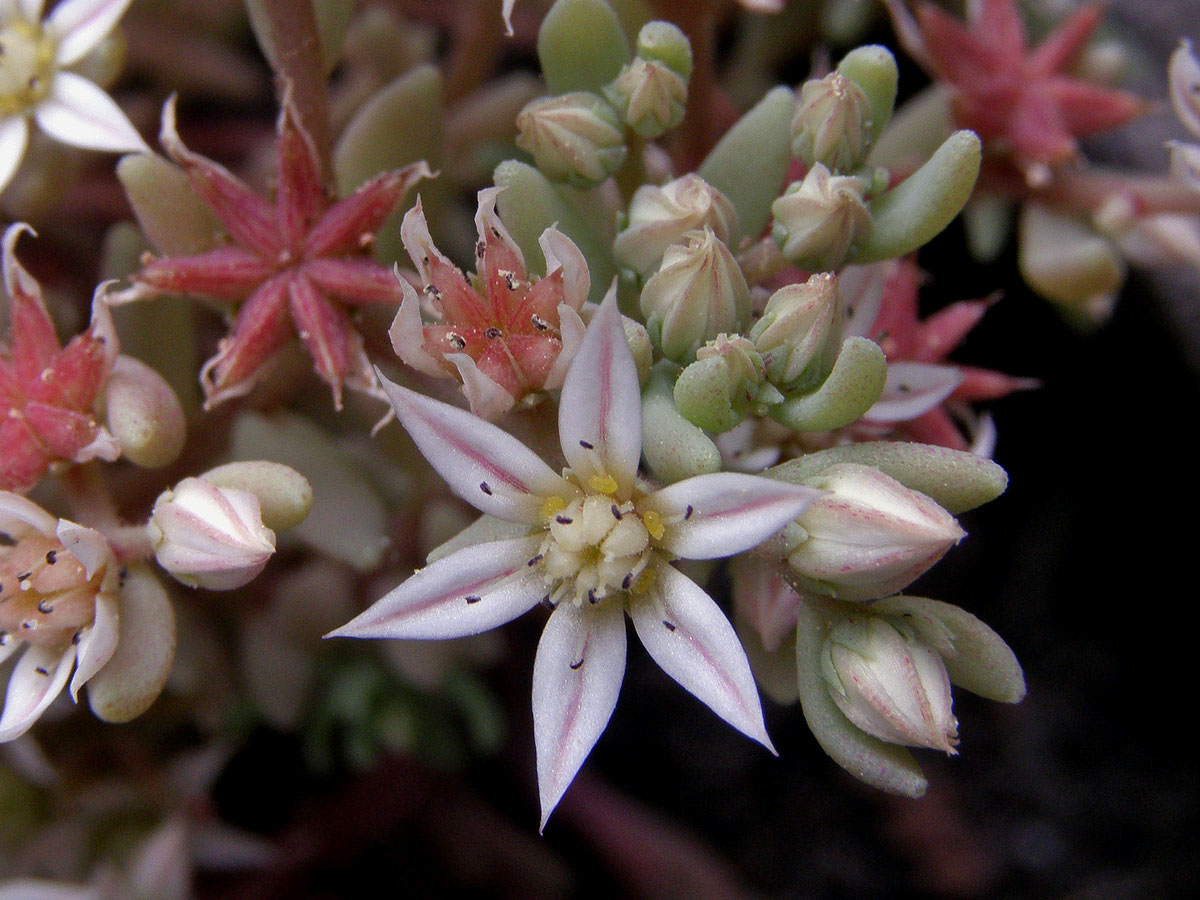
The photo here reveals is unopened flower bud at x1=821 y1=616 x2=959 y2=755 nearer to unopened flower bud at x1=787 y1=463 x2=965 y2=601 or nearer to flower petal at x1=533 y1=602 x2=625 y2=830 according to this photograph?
unopened flower bud at x1=787 y1=463 x2=965 y2=601

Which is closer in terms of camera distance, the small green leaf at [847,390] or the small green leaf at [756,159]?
the small green leaf at [847,390]

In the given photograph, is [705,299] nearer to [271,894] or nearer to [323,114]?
Result: [323,114]

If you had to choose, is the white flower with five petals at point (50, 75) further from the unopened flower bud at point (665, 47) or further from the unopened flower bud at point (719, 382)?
the unopened flower bud at point (719, 382)

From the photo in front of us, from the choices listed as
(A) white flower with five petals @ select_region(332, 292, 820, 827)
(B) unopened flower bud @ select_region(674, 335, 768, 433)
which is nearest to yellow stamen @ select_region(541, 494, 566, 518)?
(A) white flower with five petals @ select_region(332, 292, 820, 827)

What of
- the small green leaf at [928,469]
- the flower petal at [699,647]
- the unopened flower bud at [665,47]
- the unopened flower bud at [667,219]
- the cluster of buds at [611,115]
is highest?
the unopened flower bud at [665,47]

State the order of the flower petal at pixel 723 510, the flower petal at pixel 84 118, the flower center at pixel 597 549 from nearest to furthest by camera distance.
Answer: the flower petal at pixel 723 510 → the flower center at pixel 597 549 → the flower petal at pixel 84 118

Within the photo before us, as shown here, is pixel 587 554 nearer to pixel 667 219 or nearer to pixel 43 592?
pixel 667 219

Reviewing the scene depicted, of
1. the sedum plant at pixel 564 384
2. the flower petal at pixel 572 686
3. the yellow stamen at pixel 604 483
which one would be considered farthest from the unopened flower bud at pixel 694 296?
the flower petal at pixel 572 686
